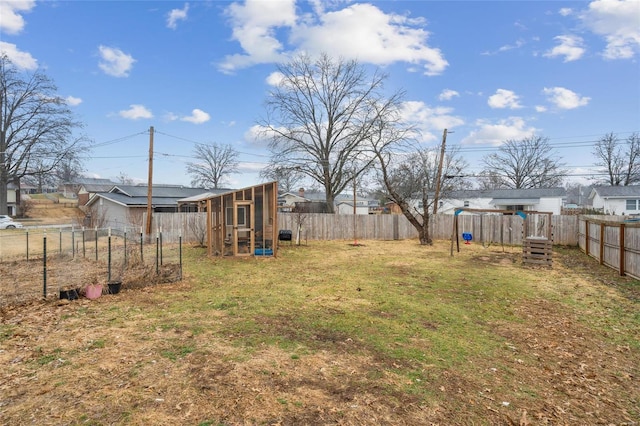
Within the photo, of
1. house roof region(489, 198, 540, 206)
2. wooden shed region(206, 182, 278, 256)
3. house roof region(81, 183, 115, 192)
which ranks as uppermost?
house roof region(81, 183, 115, 192)

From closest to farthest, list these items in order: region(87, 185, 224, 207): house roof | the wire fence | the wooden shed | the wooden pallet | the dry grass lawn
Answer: the dry grass lawn → the wire fence → the wooden pallet → the wooden shed → region(87, 185, 224, 207): house roof

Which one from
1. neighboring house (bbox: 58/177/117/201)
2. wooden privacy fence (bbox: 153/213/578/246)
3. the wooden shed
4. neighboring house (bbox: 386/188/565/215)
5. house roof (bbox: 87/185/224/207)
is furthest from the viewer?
neighboring house (bbox: 58/177/117/201)

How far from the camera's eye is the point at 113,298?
21.8ft

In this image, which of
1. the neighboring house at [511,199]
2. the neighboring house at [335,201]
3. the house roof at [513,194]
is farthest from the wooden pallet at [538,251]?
the neighboring house at [335,201]

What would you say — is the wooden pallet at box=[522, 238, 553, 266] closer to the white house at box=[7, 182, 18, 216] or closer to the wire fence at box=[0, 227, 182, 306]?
the wire fence at box=[0, 227, 182, 306]

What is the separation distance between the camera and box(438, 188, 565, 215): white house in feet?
107

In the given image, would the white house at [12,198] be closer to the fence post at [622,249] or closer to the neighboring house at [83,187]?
the neighboring house at [83,187]

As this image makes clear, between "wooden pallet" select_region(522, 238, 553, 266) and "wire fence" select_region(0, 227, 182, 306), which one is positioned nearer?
"wire fence" select_region(0, 227, 182, 306)

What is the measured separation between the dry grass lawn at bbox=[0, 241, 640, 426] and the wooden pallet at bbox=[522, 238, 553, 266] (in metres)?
3.19

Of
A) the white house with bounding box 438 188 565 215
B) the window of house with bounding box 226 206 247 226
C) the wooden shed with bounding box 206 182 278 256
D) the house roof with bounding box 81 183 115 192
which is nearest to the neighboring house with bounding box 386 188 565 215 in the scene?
the white house with bounding box 438 188 565 215

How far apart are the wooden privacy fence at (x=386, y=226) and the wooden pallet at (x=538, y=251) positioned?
6.44 metres

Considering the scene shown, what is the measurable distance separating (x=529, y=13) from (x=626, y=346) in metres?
11.2

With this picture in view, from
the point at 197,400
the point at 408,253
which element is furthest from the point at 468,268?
the point at 197,400

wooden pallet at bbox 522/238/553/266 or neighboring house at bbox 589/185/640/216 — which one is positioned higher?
neighboring house at bbox 589/185/640/216
